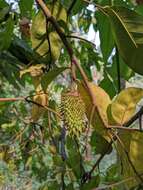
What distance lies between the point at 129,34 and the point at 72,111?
0.13 metres

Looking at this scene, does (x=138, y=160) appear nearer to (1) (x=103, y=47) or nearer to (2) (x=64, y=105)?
(2) (x=64, y=105)

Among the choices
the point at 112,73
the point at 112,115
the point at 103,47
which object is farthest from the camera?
the point at 112,73

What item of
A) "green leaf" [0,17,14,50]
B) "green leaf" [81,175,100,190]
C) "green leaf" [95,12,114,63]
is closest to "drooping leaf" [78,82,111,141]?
"green leaf" [81,175,100,190]

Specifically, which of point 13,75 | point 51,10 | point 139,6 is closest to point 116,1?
point 139,6

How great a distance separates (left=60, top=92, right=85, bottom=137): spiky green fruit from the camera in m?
0.69

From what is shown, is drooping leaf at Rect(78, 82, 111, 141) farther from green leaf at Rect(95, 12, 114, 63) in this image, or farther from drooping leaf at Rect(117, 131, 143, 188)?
green leaf at Rect(95, 12, 114, 63)

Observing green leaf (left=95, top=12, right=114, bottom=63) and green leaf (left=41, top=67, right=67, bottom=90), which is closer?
green leaf (left=41, top=67, right=67, bottom=90)

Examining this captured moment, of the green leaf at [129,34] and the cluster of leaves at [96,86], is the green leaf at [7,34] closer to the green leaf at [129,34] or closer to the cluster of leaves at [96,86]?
the cluster of leaves at [96,86]

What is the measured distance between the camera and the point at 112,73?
3.62 ft

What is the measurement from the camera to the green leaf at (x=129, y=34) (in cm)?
68

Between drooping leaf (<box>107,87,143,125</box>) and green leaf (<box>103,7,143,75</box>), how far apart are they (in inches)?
1.3

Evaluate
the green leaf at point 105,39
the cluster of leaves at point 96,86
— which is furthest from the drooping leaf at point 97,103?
the green leaf at point 105,39

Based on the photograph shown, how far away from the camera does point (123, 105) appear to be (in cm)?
71

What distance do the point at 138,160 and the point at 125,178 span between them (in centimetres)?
5
